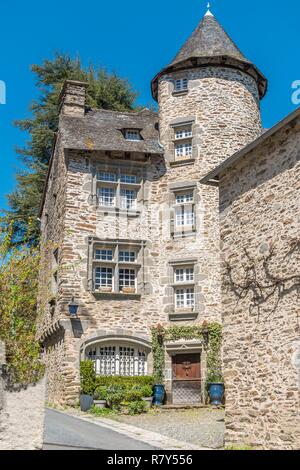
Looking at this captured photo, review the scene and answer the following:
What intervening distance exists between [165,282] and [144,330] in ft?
5.47

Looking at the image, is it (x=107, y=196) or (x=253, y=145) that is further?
(x=107, y=196)

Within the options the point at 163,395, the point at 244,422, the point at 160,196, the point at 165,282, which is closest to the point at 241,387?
the point at 244,422

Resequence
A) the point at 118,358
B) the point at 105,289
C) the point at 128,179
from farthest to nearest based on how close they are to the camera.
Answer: the point at 128,179 → the point at 105,289 → the point at 118,358

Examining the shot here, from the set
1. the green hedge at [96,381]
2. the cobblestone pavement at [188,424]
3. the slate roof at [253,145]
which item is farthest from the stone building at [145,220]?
the slate roof at [253,145]

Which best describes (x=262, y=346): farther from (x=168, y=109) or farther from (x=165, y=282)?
(x=168, y=109)

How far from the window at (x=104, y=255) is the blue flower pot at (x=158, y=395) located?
4.22 meters

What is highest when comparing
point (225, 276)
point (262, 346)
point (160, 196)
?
point (160, 196)

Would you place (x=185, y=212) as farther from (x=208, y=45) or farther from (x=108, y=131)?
(x=208, y=45)

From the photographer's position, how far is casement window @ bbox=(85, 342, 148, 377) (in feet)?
57.2

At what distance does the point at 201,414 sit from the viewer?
14992 millimetres

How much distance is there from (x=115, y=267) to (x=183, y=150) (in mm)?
4782

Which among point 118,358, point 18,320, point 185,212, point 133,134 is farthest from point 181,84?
point 18,320

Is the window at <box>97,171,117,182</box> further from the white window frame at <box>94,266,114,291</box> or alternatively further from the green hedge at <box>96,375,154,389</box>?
the green hedge at <box>96,375,154,389</box>

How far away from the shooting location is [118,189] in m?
19.1
